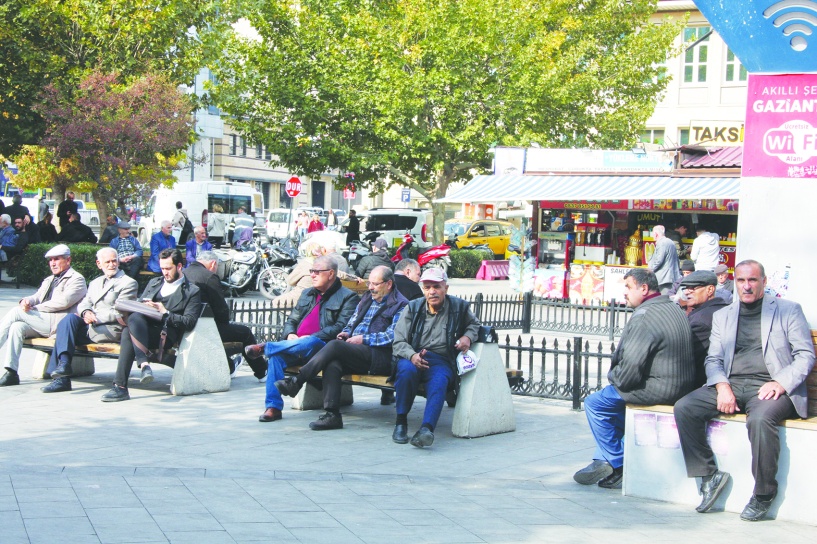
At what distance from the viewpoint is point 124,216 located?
23469 millimetres

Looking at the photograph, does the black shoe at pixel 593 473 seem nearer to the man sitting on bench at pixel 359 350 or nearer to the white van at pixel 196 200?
the man sitting on bench at pixel 359 350

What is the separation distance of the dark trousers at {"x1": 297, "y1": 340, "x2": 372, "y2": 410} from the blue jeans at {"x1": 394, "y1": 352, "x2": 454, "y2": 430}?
49 cm

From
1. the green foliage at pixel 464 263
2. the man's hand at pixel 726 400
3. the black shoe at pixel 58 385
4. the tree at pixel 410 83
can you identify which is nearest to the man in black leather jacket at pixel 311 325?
the black shoe at pixel 58 385

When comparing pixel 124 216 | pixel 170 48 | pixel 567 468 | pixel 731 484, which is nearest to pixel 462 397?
pixel 567 468

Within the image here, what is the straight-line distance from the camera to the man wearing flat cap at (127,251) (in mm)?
17922

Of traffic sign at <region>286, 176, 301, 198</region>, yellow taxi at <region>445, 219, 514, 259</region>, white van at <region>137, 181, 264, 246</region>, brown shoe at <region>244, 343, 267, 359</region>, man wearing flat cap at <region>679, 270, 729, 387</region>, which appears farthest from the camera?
yellow taxi at <region>445, 219, 514, 259</region>

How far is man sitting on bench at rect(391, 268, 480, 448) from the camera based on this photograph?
8102 millimetres

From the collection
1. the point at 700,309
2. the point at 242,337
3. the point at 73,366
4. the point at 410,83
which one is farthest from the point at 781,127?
the point at 410,83

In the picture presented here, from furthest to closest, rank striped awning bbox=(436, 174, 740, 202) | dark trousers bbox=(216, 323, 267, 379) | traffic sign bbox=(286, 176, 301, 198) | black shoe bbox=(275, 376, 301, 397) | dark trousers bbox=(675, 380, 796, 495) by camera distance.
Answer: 1. traffic sign bbox=(286, 176, 301, 198)
2. striped awning bbox=(436, 174, 740, 202)
3. dark trousers bbox=(216, 323, 267, 379)
4. black shoe bbox=(275, 376, 301, 397)
5. dark trousers bbox=(675, 380, 796, 495)

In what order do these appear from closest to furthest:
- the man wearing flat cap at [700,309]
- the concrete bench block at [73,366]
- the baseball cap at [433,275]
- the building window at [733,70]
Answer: the man wearing flat cap at [700,309] → the baseball cap at [433,275] → the concrete bench block at [73,366] → the building window at [733,70]

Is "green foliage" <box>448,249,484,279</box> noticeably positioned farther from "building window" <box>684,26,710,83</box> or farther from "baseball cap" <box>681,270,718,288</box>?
"baseball cap" <box>681,270,718,288</box>

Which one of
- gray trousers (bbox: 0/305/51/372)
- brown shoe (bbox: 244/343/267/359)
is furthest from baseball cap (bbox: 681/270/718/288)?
gray trousers (bbox: 0/305/51/372)

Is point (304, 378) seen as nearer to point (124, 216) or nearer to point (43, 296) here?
point (43, 296)

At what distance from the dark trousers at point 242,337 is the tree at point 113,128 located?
12644 mm
